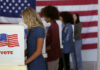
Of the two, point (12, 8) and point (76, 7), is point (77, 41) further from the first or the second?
point (12, 8)

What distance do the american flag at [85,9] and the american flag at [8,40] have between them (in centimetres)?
326

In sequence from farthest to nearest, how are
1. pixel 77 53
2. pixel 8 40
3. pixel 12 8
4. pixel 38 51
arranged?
1. pixel 12 8
2. pixel 77 53
3. pixel 38 51
4. pixel 8 40

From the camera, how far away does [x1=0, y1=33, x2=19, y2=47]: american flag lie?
7.02 ft

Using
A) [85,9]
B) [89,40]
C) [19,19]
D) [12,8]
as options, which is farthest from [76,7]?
[12,8]

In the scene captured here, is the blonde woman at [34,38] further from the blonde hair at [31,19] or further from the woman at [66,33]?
the woman at [66,33]

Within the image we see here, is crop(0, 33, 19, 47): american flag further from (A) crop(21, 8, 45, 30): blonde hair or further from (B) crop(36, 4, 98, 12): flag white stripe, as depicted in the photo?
(B) crop(36, 4, 98, 12): flag white stripe

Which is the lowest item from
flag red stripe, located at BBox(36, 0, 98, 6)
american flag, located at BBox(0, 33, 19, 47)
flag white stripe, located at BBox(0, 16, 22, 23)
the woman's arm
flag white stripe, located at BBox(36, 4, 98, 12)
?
the woman's arm

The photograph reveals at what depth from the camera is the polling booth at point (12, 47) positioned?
6.97 ft

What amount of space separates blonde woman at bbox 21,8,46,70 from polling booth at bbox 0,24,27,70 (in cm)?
22

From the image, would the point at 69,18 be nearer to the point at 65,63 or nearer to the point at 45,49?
the point at 65,63

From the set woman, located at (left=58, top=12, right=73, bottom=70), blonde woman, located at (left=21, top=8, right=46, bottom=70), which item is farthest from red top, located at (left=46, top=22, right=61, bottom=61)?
woman, located at (left=58, top=12, right=73, bottom=70)

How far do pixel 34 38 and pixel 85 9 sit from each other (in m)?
3.16

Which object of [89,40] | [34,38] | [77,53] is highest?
[34,38]

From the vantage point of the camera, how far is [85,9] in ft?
17.8
